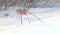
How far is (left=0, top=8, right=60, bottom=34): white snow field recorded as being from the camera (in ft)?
12.7

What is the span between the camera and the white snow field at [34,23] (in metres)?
3.86

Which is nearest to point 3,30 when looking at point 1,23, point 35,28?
point 1,23

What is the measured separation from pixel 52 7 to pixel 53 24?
0.17 meters

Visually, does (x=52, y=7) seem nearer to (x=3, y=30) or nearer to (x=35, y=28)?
(x=35, y=28)

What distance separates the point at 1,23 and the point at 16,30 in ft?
0.55

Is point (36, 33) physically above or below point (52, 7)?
below

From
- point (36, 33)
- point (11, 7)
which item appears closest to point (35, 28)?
point (36, 33)

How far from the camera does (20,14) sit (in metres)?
3.89

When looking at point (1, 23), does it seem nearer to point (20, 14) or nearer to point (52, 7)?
point (20, 14)

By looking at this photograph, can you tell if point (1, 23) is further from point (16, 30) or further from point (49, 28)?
point (49, 28)

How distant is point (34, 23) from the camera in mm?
3883

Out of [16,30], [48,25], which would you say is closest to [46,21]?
[48,25]

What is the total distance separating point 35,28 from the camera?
3.88 metres

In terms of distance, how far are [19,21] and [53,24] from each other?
343 mm
